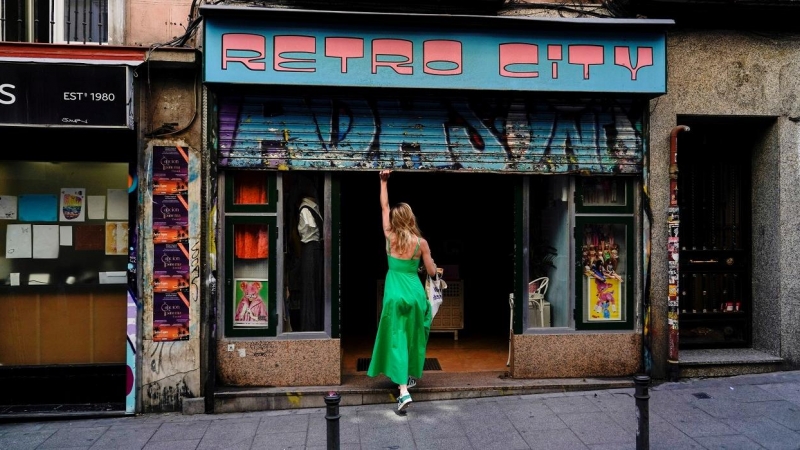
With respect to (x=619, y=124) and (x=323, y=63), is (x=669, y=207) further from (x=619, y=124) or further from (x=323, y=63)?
(x=323, y=63)

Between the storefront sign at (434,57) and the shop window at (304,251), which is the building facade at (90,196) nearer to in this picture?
the storefront sign at (434,57)

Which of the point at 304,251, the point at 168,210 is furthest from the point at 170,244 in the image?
the point at 304,251

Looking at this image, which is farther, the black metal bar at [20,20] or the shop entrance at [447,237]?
the shop entrance at [447,237]

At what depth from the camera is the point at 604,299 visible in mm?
7328

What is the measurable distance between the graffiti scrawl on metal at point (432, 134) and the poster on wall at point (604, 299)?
1417 millimetres

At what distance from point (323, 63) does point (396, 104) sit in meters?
0.98

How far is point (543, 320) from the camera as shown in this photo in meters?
7.39

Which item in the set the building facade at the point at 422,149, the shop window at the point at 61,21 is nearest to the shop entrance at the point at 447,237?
the building facade at the point at 422,149

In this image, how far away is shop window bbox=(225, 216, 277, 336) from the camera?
22.2 feet

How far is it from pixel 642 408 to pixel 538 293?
3050 mm

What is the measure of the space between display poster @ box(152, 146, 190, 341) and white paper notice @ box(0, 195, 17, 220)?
1950 mm

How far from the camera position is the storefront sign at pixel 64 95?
5.92m

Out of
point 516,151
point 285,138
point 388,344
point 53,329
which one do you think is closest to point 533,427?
point 388,344

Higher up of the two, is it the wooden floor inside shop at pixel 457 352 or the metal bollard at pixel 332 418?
the metal bollard at pixel 332 418
